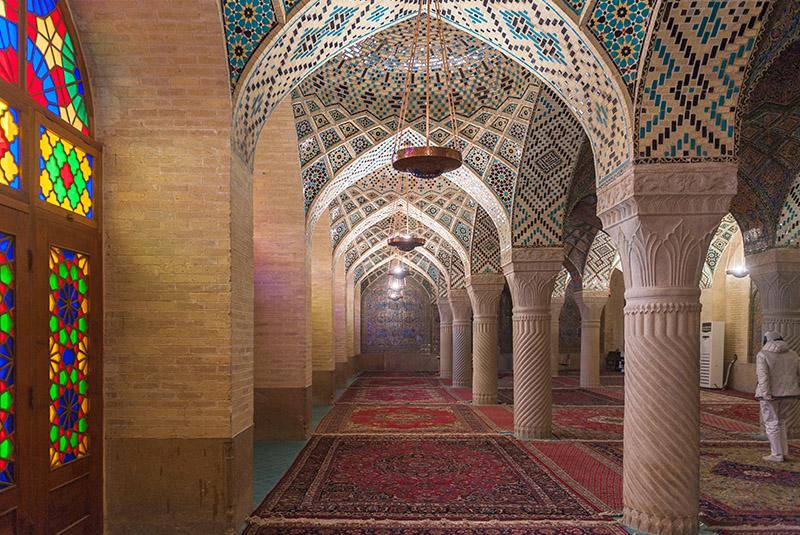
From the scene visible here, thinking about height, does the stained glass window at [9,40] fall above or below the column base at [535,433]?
above

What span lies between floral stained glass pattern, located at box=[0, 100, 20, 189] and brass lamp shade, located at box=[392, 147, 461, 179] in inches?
97.3

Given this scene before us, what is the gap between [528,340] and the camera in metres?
7.16

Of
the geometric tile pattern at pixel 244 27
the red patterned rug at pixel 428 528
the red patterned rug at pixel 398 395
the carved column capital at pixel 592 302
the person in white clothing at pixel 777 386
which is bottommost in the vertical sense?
the red patterned rug at pixel 398 395

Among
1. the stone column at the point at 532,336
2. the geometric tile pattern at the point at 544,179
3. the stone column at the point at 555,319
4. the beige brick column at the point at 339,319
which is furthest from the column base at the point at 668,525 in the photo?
the stone column at the point at 555,319

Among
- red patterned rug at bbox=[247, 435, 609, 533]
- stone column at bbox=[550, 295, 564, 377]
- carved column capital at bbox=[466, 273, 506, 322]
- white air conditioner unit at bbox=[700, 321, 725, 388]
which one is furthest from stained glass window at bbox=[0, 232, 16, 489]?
white air conditioner unit at bbox=[700, 321, 725, 388]

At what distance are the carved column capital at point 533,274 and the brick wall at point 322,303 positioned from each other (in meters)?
4.57

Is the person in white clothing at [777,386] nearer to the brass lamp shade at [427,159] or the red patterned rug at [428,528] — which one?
the red patterned rug at [428,528]

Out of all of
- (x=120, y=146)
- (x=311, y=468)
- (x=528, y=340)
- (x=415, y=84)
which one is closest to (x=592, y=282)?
(x=528, y=340)

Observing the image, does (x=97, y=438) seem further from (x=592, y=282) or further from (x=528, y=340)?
(x=592, y=282)

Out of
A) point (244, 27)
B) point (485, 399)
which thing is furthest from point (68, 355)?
point (485, 399)

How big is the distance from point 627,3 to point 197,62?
284cm

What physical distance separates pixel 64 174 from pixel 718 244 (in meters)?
14.3

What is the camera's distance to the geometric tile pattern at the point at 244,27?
3771 mm

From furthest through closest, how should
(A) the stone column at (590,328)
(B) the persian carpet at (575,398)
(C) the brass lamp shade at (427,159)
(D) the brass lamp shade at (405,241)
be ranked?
(A) the stone column at (590,328)
(B) the persian carpet at (575,398)
(D) the brass lamp shade at (405,241)
(C) the brass lamp shade at (427,159)
